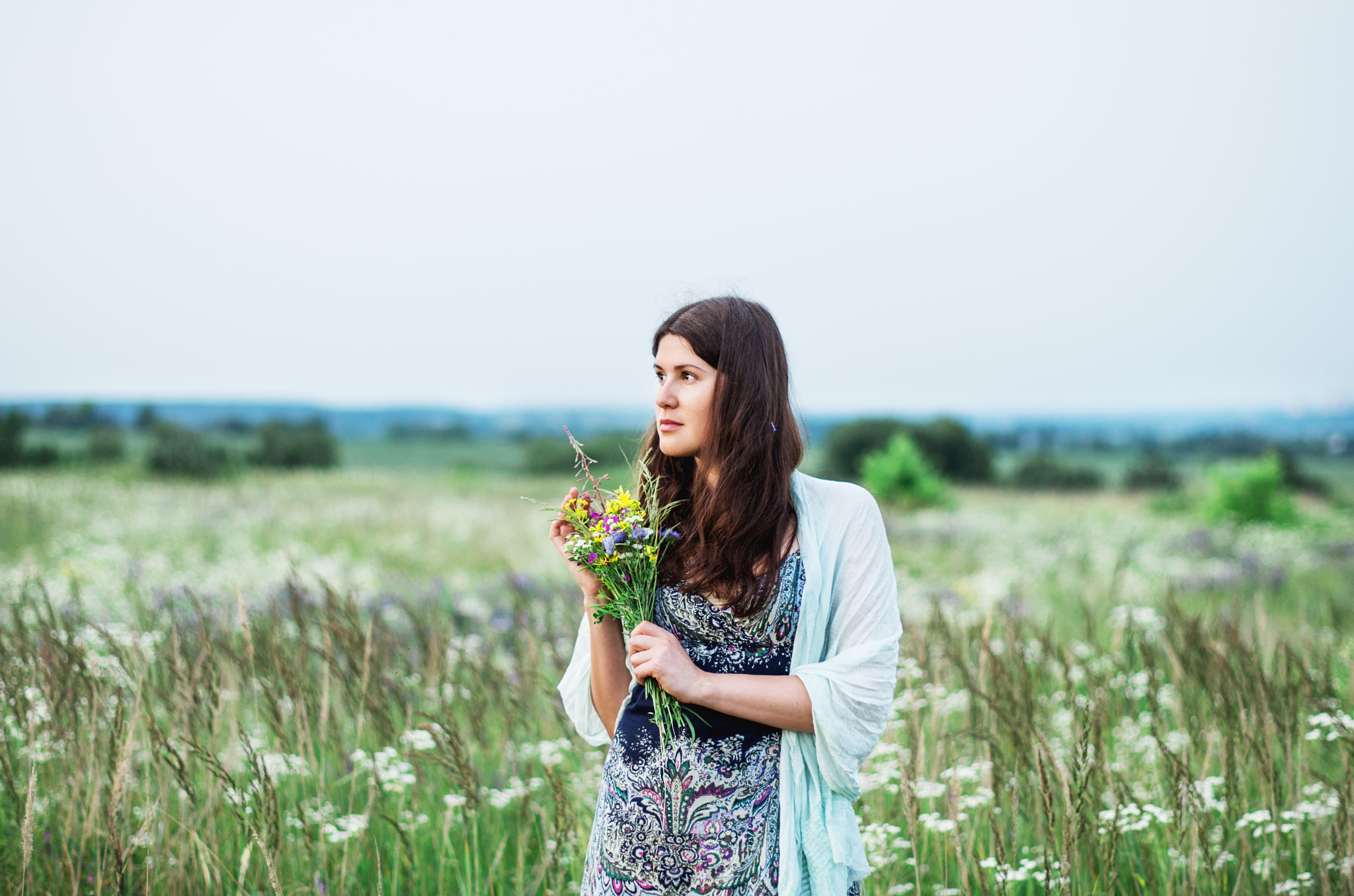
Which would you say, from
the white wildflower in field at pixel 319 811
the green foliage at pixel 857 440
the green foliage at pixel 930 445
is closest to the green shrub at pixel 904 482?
the green foliage at pixel 930 445

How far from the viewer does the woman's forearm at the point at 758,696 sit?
5.76 ft

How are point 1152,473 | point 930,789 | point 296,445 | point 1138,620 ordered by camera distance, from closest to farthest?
1. point 930,789
2. point 1138,620
3. point 1152,473
4. point 296,445

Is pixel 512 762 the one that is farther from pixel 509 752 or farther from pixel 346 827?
pixel 346 827

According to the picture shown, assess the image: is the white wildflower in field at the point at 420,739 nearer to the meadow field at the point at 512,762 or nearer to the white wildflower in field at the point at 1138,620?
the meadow field at the point at 512,762

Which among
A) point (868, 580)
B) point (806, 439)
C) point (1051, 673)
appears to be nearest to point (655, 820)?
point (868, 580)

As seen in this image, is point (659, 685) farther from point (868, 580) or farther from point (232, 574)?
point (232, 574)

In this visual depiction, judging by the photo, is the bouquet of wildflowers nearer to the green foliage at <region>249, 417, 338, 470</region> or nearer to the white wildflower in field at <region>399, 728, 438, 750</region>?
the white wildflower in field at <region>399, 728, 438, 750</region>

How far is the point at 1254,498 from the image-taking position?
16.1m

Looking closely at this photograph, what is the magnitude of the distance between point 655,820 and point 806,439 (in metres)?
1.00

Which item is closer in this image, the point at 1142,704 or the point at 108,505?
the point at 1142,704

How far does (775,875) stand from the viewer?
1856 millimetres

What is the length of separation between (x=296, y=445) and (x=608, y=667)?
28.7 m

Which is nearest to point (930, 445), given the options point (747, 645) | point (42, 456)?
point (42, 456)

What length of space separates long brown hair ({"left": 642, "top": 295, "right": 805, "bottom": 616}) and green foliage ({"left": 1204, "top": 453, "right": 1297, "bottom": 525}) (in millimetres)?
17555
